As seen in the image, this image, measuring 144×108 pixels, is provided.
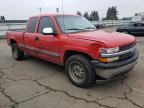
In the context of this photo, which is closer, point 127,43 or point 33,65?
point 127,43

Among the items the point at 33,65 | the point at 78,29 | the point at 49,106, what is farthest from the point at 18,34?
the point at 49,106

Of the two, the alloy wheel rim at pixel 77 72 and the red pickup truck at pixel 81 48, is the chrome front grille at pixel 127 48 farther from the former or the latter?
the alloy wheel rim at pixel 77 72

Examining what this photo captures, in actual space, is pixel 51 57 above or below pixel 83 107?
above

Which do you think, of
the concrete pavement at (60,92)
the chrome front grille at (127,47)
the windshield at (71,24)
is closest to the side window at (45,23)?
the windshield at (71,24)

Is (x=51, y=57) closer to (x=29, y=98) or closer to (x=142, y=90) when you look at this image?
(x=29, y=98)

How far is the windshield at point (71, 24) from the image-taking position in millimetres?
5152

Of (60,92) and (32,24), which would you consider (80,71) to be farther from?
(32,24)

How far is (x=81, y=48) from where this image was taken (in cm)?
435

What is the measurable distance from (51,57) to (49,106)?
1971mm

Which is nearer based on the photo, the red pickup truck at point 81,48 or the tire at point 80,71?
the red pickup truck at point 81,48

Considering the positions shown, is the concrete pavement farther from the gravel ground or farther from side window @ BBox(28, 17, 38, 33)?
side window @ BBox(28, 17, 38, 33)

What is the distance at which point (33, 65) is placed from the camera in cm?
689

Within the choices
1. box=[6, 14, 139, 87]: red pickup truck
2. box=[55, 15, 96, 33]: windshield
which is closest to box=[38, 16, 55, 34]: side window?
box=[6, 14, 139, 87]: red pickup truck

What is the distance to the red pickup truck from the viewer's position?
4.06 m
